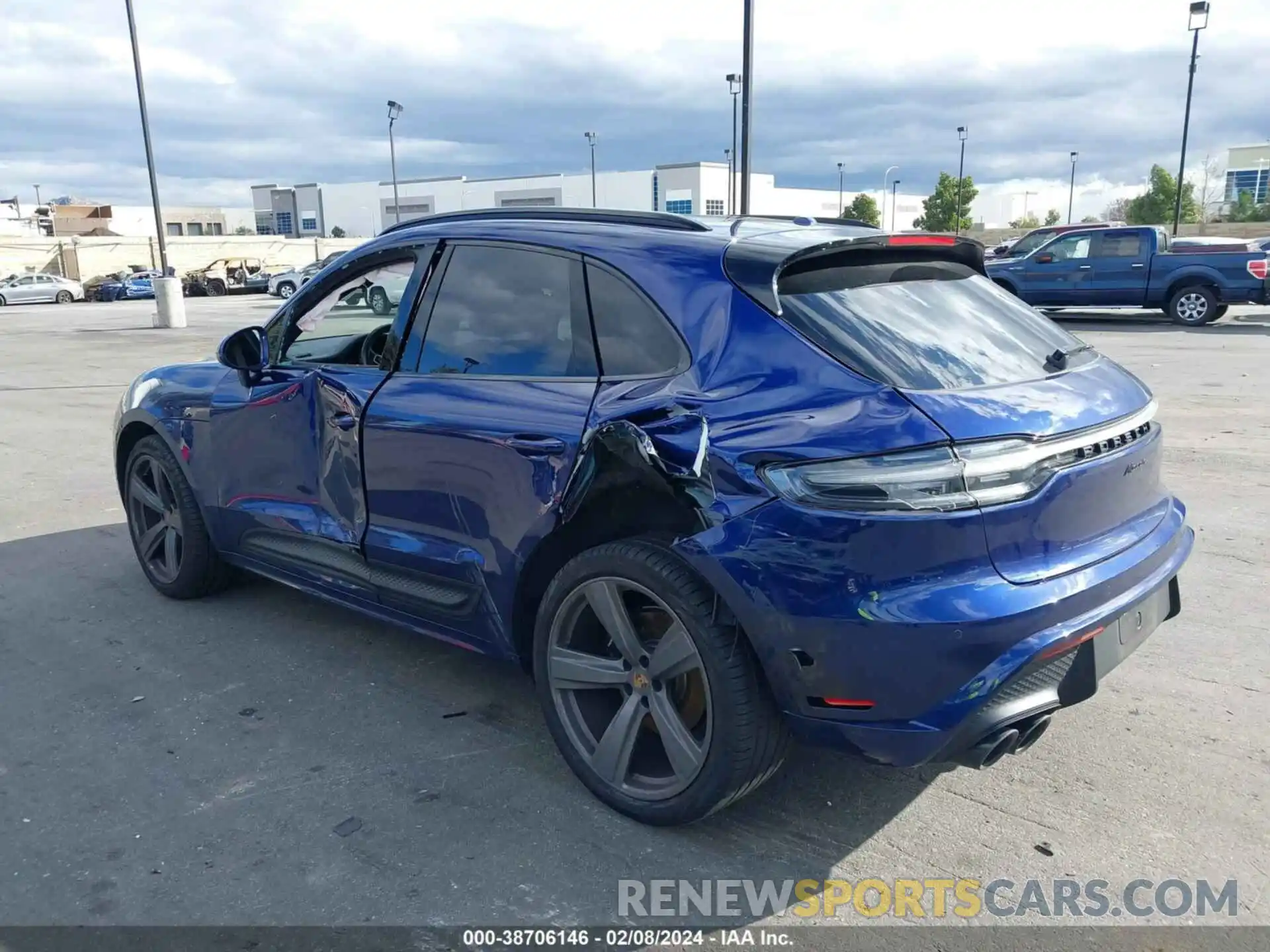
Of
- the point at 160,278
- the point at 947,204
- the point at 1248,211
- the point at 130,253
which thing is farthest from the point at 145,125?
the point at 1248,211

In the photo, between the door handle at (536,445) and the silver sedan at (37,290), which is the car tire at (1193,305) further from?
the silver sedan at (37,290)

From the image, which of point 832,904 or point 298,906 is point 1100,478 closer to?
point 832,904

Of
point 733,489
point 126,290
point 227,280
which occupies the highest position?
point 733,489

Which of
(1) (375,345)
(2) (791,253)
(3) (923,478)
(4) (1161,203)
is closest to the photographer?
(3) (923,478)

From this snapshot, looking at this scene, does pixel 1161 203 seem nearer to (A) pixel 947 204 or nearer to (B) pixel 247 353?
(A) pixel 947 204

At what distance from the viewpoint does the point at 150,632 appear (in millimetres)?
4613

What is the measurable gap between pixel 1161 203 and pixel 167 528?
81241mm

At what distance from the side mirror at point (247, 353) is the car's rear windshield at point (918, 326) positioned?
8.02ft

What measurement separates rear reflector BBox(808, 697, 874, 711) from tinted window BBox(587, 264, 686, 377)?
100 centimetres

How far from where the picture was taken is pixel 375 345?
13.1 feet

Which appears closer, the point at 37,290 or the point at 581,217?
the point at 581,217

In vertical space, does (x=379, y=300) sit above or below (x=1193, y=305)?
above

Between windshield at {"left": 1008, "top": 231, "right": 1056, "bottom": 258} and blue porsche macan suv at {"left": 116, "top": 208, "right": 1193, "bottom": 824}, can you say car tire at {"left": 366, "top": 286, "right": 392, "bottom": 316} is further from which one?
windshield at {"left": 1008, "top": 231, "right": 1056, "bottom": 258}

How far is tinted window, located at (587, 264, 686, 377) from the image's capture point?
2971mm
